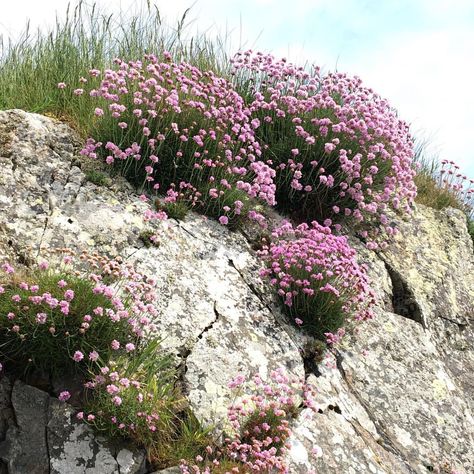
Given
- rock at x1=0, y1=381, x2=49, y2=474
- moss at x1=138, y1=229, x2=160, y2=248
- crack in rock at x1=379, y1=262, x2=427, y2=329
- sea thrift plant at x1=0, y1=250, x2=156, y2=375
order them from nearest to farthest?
rock at x1=0, y1=381, x2=49, y2=474, sea thrift plant at x1=0, y1=250, x2=156, y2=375, moss at x1=138, y1=229, x2=160, y2=248, crack in rock at x1=379, y1=262, x2=427, y2=329

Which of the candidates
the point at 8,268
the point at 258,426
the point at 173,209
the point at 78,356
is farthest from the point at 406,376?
the point at 8,268

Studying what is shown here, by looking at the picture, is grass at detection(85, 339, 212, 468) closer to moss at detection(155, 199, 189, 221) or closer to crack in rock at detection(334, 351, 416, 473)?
crack in rock at detection(334, 351, 416, 473)

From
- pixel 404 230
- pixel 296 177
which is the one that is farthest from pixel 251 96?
pixel 404 230

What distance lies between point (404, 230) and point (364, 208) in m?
0.95

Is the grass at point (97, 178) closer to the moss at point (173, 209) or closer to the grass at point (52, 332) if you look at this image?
the moss at point (173, 209)

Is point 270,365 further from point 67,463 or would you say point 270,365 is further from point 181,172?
point 181,172

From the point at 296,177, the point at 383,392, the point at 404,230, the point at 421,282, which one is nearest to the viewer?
the point at 383,392

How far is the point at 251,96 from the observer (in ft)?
28.1

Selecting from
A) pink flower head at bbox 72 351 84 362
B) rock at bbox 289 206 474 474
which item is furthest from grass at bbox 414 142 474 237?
pink flower head at bbox 72 351 84 362

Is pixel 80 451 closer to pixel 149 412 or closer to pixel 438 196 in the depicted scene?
pixel 149 412

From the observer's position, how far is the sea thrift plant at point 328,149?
7.44m

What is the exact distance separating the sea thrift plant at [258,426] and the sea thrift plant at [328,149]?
2.72 m

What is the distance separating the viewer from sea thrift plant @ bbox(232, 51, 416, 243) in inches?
293

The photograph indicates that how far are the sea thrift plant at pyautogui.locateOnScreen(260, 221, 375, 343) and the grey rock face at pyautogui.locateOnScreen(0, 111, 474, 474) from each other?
19 cm
